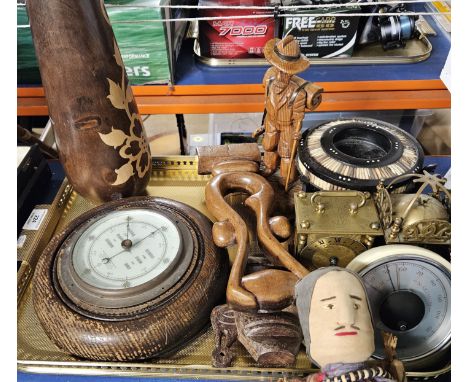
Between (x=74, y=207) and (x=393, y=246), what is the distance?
83 centimetres

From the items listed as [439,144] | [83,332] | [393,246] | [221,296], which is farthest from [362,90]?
[83,332]

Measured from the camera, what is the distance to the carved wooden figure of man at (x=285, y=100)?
813mm

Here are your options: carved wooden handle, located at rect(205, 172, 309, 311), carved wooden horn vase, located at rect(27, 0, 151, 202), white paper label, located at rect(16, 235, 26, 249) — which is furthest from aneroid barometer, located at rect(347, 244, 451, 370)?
white paper label, located at rect(16, 235, 26, 249)

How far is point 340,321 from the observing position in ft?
2.06

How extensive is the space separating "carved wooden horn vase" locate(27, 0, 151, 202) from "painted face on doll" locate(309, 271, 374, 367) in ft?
1.89

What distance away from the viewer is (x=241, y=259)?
83cm

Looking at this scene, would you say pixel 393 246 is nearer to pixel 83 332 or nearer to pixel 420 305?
pixel 420 305

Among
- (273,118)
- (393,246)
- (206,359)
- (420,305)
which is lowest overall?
(206,359)

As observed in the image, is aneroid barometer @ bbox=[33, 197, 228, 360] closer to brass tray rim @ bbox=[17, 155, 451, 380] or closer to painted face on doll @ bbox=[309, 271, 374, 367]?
brass tray rim @ bbox=[17, 155, 451, 380]

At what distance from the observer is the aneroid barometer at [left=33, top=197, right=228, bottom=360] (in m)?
0.78

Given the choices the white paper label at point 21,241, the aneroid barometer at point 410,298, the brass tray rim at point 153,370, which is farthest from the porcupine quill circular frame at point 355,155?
the white paper label at point 21,241

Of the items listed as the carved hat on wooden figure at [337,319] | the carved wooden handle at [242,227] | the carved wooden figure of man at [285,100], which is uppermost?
the carved wooden figure of man at [285,100]

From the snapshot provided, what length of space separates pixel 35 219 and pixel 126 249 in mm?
394

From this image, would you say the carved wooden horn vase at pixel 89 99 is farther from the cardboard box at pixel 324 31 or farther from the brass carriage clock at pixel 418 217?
the cardboard box at pixel 324 31
